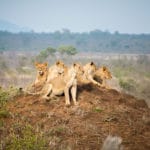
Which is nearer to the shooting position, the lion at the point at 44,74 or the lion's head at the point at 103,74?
the lion at the point at 44,74

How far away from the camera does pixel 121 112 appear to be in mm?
10586

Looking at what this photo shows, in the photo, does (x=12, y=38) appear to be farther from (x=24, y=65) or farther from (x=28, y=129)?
(x=28, y=129)

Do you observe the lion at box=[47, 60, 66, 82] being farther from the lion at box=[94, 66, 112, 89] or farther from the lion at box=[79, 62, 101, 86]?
the lion at box=[94, 66, 112, 89]

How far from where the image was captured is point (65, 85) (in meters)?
11.5

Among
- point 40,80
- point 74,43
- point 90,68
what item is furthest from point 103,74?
point 74,43

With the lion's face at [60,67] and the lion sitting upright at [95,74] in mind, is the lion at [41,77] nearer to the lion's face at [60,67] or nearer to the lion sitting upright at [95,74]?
the lion's face at [60,67]

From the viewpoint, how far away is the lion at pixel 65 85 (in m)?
11.3

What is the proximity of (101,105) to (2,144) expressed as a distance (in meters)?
3.42

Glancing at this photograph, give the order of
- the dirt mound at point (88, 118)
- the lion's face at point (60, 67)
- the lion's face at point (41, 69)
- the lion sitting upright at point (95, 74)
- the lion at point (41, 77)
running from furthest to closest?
the lion sitting upright at point (95, 74), the lion's face at point (41, 69), the lion at point (41, 77), the lion's face at point (60, 67), the dirt mound at point (88, 118)

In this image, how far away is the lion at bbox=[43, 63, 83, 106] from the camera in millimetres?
11270

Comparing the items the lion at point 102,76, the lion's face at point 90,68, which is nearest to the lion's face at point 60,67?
the lion's face at point 90,68

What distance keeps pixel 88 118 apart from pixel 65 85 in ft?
5.14

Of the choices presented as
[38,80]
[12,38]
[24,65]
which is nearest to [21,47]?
[12,38]

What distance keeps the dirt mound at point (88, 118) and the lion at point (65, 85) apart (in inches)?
7.9
